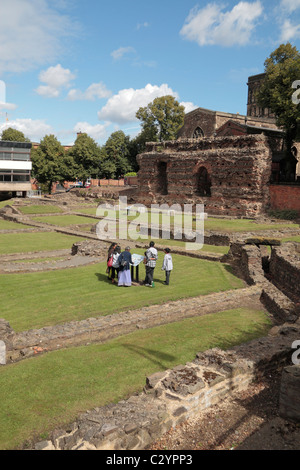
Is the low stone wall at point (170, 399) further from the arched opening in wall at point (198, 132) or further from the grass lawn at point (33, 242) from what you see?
the arched opening in wall at point (198, 132)

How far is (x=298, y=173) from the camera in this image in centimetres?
3841

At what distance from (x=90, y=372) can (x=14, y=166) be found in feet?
160

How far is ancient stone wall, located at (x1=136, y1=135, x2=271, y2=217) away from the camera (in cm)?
3189

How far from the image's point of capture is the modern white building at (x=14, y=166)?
162 ft

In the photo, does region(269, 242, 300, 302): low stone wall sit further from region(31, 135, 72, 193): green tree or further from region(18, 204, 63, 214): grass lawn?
region(31, 135, 72, 193): green tree

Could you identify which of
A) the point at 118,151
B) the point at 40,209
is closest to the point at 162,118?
the point at 118,151

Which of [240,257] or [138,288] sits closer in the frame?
[138,288]

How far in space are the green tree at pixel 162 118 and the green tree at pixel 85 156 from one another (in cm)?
1078

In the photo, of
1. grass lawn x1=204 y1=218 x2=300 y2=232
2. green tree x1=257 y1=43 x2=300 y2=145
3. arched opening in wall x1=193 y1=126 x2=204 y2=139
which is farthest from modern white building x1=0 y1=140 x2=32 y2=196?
green tree x1=257 y1=43 x2=300 y2=145

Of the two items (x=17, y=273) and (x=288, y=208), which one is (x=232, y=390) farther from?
(x=288, y=208)

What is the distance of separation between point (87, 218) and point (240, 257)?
1954 cm

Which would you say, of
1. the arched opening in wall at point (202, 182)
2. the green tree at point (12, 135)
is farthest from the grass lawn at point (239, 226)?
the green tree at point (12, 135)

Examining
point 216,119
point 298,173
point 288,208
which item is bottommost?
point 288,208
